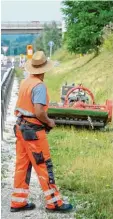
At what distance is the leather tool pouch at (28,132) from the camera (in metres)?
6.39

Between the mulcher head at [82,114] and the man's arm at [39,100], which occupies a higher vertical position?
the man's arm at [39,100]

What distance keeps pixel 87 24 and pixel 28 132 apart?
29108mm

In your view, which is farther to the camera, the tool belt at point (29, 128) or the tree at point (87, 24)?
the tree at point (87, 24)

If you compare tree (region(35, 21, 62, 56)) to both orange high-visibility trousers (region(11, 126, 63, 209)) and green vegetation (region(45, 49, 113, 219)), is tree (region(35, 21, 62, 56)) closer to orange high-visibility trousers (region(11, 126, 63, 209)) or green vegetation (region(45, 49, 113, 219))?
green vegetation (region(45, 49, 113, 219))

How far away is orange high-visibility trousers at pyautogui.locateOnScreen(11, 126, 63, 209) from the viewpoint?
639cm

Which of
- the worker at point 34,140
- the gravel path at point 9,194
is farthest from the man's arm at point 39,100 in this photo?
A: the gravel path at point 9,194

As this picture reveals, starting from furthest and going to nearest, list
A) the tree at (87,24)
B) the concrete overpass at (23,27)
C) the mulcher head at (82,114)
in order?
the concrete overpass at (23,27), the tree at (87,24), the mulcher head at (82,114)

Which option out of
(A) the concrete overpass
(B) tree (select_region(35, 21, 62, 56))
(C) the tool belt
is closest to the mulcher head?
(C) the tool belt

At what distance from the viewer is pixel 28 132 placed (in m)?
6.42

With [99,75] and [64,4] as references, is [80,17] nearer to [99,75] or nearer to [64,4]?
[64,4]

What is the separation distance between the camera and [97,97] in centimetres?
1845

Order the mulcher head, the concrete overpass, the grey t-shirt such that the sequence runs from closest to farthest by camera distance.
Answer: the grey t-shirt, the mulcher head, the concrete overpass

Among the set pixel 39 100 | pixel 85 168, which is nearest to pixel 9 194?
pixel 85 168

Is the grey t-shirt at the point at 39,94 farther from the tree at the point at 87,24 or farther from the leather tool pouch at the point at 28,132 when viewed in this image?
the tree at the point at 87,24
